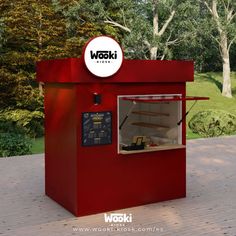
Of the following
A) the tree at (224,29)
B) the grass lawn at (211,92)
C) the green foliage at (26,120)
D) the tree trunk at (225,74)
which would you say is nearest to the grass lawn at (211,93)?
the grass lawn at (211,92)

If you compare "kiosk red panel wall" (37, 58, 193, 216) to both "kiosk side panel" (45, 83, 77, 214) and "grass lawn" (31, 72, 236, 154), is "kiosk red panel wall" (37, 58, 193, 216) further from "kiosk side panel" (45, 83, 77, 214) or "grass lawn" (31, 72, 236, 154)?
"grass lawn" (31, 72, 236, 154)

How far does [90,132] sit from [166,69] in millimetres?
2105

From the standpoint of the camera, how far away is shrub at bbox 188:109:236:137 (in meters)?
18.8

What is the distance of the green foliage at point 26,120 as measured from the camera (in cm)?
2025

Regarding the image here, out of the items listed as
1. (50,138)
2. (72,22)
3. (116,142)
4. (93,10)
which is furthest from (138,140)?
(93,10)

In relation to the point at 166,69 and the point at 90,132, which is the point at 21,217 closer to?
the point at 90,132

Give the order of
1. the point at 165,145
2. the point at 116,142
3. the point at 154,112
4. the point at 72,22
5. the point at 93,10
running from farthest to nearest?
the point at 93,10 < the point at 72,22 < the point at 154,112 < the point at 165,145 < the point at 116,142

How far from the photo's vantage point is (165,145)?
9.08 meters

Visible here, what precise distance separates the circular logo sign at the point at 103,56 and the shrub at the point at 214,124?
11766 mm

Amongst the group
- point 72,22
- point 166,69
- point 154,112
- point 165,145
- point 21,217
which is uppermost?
point 72,22

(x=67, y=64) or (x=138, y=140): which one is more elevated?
(x=67, y=64)

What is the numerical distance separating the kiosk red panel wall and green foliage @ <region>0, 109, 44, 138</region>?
11092 millimetres

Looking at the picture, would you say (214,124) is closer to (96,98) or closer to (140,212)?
(140,212)

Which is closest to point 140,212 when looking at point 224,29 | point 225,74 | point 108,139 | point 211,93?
point 108,139
